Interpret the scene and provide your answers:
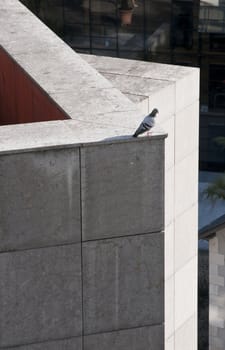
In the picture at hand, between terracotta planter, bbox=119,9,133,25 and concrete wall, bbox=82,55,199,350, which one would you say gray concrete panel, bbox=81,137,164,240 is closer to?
concrete wall, bbox=82,55,199,350

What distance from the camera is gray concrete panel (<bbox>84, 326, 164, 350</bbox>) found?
10219mm

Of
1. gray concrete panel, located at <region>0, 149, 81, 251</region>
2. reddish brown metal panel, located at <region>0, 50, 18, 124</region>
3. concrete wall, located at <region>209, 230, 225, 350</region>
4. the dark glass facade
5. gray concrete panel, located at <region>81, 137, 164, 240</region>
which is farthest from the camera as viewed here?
the dark glass facade

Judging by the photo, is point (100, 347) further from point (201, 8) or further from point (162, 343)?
point (201, 8)

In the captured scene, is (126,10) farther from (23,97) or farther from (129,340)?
(129,340)

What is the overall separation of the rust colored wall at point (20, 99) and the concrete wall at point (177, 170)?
1572 mm

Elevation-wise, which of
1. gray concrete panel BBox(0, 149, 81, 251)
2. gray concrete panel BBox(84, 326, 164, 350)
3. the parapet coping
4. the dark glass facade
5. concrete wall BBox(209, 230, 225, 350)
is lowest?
concrete wall BBox(209, 230, 225, 350)

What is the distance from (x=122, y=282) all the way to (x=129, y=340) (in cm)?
63

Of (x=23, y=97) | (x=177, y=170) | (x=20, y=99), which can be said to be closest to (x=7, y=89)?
(x=20, y=99)

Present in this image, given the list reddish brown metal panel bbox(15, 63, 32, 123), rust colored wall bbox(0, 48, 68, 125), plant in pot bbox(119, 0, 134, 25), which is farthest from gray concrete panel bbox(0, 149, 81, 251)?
plant in pot bbox(119, 0, 134, 25)

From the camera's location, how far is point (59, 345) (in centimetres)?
1009

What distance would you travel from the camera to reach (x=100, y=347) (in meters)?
10.3

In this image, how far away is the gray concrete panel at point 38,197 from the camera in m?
9.47

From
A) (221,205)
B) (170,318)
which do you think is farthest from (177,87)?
(221,205)

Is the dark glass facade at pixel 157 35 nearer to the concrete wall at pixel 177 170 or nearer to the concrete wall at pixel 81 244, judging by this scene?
the concrete wall at pixel 177 170
